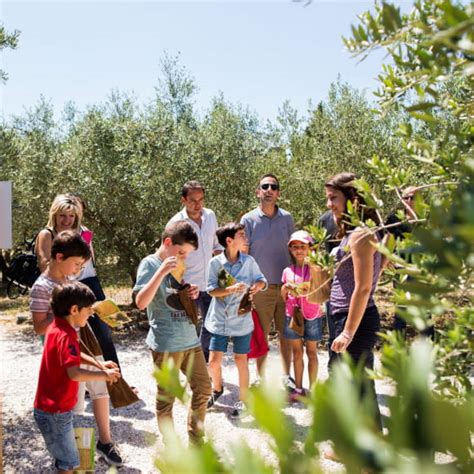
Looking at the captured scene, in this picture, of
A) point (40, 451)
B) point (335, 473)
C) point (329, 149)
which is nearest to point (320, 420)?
point (335, 473)

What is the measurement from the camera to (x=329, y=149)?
37.6 feet

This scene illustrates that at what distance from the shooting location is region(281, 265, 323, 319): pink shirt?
5.61m

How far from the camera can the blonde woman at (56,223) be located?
4797mm

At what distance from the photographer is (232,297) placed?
5.32m

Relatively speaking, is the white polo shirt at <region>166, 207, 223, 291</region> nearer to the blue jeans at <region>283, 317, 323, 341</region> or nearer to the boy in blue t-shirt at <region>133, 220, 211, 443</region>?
the blue jeans at <region>283, 317, 323, 341</region>

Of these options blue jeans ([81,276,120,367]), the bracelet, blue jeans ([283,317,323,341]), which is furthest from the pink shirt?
the bracelet

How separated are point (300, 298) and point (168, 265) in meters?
2.01

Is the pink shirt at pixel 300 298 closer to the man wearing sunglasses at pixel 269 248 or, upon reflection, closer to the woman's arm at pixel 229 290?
the man wearing sunglasses at pixel 269 248

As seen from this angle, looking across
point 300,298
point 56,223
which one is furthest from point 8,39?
point 300,298

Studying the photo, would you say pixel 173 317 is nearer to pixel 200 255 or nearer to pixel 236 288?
pixel 236 288

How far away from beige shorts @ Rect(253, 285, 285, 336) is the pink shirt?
0.75 ft

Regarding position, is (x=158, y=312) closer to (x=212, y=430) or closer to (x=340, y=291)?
(x=340, y=291)

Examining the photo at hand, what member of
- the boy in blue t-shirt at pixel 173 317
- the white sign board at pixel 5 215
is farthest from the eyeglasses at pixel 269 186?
the white sign board at pixel 5 215

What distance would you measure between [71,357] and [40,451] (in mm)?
1952
